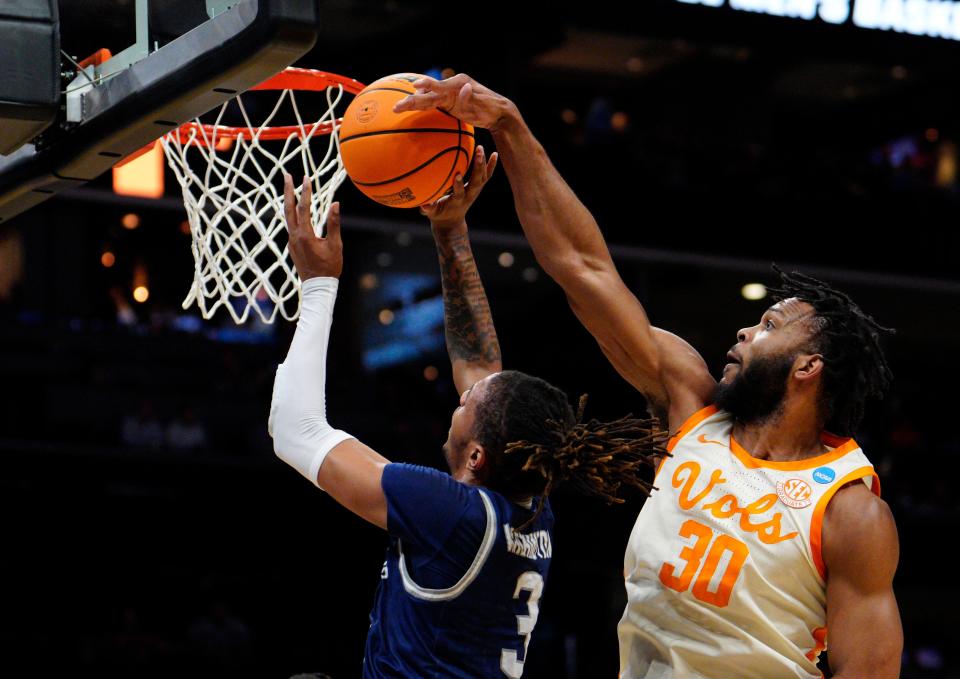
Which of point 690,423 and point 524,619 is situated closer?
point 524,619

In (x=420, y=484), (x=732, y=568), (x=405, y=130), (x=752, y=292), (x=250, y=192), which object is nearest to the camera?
(x=420, y=484)

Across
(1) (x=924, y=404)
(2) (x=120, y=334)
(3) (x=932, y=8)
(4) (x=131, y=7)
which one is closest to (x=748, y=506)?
(4) (x=131, y=7)

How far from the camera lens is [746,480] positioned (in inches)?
125

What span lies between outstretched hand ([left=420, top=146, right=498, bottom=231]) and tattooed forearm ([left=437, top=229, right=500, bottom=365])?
0.14 ft

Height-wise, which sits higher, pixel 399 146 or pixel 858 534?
pixel 399 146

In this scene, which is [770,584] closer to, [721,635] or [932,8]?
[721,635]

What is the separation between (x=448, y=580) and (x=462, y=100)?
1111 mm

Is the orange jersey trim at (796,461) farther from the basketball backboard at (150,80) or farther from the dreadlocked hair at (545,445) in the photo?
the basketball backboard at (150,80)

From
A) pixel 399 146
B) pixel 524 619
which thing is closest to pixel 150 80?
pixel 399 146

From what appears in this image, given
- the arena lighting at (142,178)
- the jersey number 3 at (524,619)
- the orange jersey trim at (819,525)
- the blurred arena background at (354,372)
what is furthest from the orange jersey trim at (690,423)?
the arena lighting at (142,178)

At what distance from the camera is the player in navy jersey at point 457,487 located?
283 cm

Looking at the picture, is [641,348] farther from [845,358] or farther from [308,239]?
[308,239]

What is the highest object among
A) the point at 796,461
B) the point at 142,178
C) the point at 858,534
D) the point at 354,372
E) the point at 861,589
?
the point at 142,178

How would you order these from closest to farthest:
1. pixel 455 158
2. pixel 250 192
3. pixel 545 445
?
pixel 545 445, pixel 455 158, pixel 250 192
